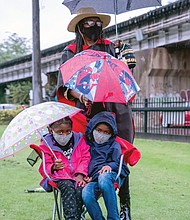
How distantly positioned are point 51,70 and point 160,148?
843 inches

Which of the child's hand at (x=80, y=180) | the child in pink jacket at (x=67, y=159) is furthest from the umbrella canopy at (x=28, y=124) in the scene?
the child's hand at (x=80, y=180)

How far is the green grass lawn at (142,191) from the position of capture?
13.9 ft

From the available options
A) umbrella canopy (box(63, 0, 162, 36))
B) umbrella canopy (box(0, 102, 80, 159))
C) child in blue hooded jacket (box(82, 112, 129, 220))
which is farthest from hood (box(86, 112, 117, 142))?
umbrella canopy (box(63, 0, 162, 36))

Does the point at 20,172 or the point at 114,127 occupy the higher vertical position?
the point at 114,127

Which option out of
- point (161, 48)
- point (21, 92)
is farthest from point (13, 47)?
point (161, 48)

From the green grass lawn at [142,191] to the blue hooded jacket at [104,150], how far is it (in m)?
1.14

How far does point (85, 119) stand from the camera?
3.46 m

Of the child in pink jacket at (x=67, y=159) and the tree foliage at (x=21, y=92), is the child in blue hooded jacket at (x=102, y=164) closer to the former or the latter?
the child in pink jacket at (x=67, y=159)

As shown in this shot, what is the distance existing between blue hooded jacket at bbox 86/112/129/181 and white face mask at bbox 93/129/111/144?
0.02 m

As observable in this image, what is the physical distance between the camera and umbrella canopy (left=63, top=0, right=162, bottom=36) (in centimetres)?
432

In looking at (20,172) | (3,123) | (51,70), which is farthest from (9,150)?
(51,70)

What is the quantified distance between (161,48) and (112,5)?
16231mm

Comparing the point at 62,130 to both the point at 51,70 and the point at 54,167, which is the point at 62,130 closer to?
the point at 54,167

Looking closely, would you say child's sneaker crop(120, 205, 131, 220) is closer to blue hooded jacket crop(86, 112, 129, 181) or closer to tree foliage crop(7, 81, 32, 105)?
blue hooded jacket crop(86, 112, 129, 181)
